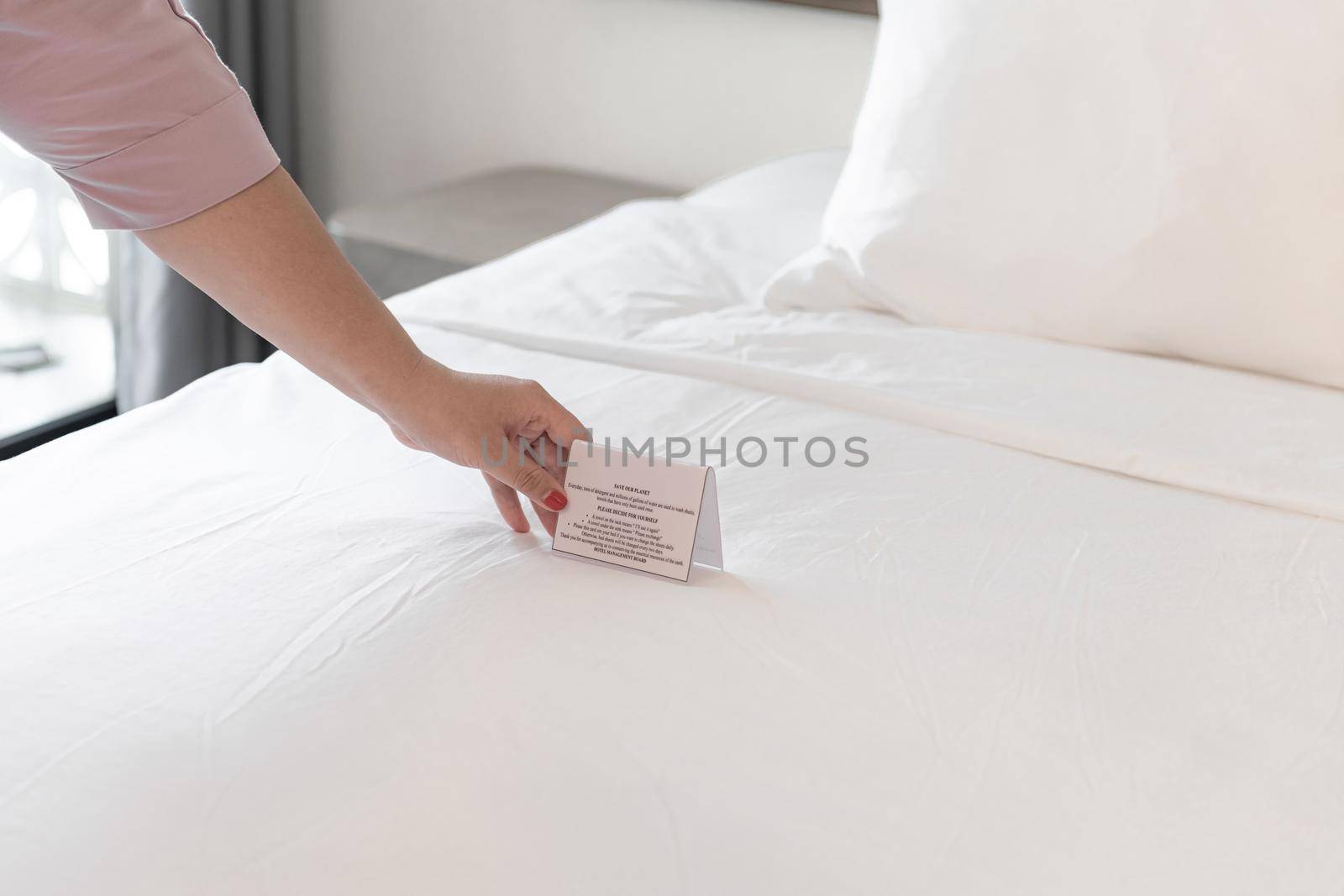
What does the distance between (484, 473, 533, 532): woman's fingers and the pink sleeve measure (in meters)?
0.27

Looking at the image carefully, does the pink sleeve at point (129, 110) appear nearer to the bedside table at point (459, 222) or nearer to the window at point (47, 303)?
the bedside table at point (459, 222)

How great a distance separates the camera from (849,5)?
1918 mm

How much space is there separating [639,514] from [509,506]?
0.10 meters

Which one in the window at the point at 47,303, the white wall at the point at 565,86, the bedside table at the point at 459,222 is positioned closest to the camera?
the bedside table at the point at 459,222

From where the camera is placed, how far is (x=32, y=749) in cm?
58

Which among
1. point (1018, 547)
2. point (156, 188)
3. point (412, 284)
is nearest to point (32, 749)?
point (156, 188)

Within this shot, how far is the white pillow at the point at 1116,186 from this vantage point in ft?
3.47

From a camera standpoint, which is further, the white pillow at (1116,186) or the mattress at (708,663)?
the white pillow at (1116,186)

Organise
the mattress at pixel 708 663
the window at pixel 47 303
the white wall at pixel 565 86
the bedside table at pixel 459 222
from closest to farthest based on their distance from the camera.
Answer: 1. the mattress at pixel 708 663
2. the bedside table at pixel 459 222
3. the white wall at pixel 565 86
4. the window at pixel 47 303

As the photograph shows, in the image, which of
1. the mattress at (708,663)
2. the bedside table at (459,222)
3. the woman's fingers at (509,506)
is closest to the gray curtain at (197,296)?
the bedside table at (459,222)

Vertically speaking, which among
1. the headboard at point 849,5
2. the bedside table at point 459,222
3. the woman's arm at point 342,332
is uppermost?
the headboard at point 849,5

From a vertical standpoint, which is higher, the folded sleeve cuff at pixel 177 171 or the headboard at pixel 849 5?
the headboard at pixel 849 5

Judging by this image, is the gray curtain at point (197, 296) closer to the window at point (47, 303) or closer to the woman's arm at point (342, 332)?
the window at point (47, 303)

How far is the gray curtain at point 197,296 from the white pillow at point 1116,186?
54.1 inches
